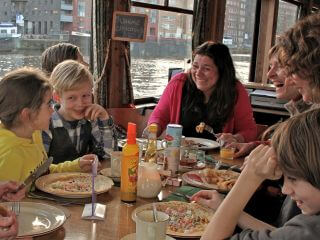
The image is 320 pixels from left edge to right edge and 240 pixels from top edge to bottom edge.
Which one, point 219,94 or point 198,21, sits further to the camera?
point 198,21

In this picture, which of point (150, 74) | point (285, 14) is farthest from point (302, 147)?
point (285, 14)

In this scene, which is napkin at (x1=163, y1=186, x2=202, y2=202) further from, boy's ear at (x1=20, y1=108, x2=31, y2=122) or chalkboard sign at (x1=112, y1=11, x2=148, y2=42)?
chalkboard sign at (x1=112, y1=11, x2=148, y2=42)

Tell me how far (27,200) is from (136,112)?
1.83 meters

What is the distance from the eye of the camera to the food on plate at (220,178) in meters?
1.74

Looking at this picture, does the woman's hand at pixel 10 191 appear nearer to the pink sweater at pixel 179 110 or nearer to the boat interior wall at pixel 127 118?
the pink sweater at pixel 179 110

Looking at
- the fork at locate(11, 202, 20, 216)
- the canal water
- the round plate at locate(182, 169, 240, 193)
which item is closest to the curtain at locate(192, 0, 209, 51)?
the canal water

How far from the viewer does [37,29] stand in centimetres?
356

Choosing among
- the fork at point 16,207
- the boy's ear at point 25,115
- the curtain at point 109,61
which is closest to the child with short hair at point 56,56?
the curtain at point 109,61

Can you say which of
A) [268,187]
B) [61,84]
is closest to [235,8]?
[61,84]

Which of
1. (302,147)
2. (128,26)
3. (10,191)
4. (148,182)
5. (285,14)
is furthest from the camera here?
(285,14)

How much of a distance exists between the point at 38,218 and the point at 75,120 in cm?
96

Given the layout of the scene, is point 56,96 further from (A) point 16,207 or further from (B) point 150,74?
(B) point 150,74

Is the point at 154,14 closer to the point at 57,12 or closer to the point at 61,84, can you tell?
the point at 57,12

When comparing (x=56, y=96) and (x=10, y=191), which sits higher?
(x=56, y=96)
